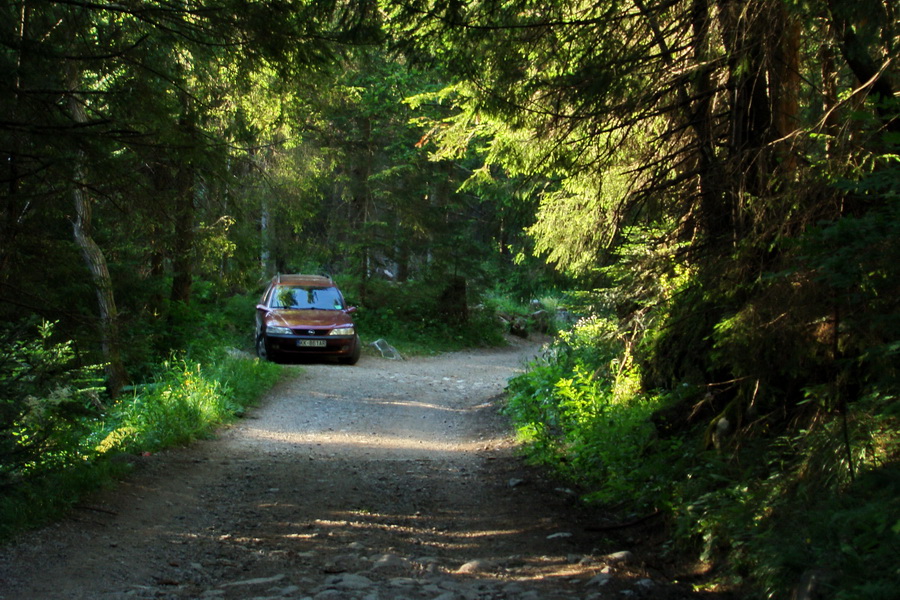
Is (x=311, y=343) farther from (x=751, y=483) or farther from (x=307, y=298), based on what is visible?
(x=751, y=483)

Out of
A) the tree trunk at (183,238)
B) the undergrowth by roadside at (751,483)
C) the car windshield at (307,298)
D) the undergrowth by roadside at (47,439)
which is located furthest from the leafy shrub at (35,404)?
the car windshield at (307,298)

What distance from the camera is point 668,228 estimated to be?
7562 mm

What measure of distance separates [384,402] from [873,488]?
10.5 metres

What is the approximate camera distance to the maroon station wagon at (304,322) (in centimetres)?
1750

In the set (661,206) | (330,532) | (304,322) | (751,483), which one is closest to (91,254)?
(304,322)

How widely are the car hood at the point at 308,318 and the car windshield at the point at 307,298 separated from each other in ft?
0.74

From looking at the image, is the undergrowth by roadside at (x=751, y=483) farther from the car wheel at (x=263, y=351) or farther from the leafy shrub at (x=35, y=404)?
the car wheel at (x=263, y=351)

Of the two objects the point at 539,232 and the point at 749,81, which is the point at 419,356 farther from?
the point at 749,81

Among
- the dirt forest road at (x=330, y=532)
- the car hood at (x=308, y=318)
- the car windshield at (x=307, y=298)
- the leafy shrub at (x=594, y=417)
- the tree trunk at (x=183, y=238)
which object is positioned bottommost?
the dirt forest road at (x=330, y=532)

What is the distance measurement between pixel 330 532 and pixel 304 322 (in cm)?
1235

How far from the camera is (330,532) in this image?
228 inches

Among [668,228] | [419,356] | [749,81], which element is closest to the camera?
[749,81]

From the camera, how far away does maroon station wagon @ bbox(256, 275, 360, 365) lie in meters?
17.5

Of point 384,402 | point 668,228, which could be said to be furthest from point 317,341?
point 668,228
